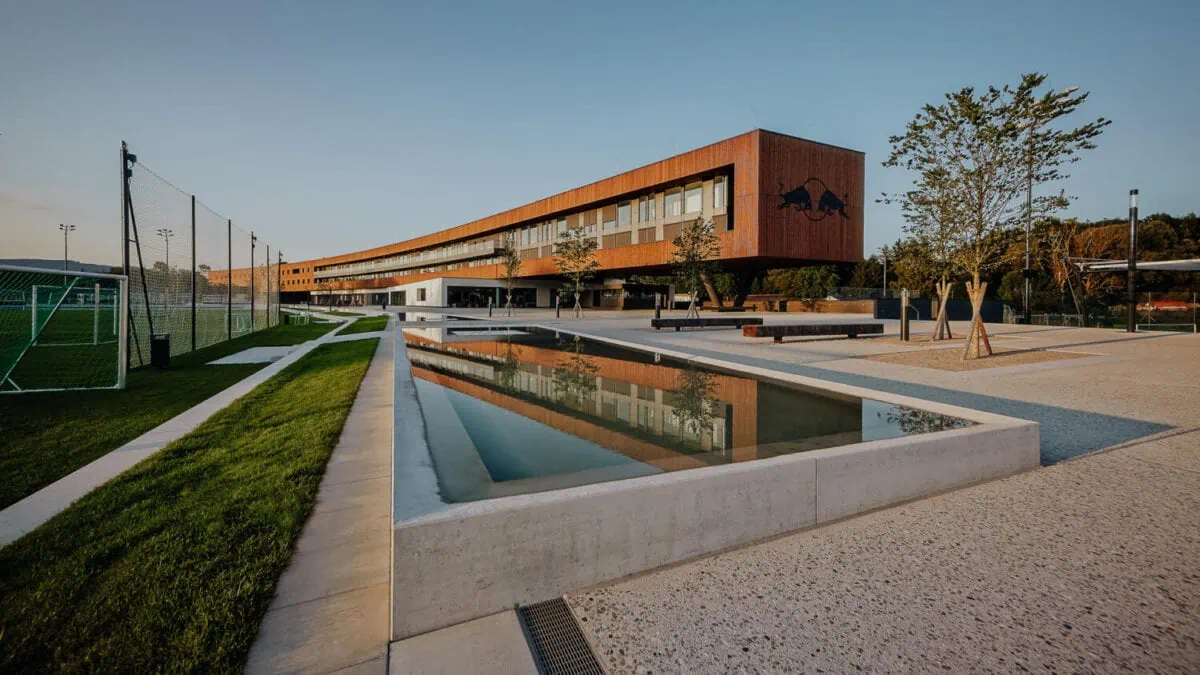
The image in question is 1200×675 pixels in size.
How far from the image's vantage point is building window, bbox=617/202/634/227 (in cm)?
4062

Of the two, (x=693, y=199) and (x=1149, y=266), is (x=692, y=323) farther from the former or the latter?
(x=1149, y=266)

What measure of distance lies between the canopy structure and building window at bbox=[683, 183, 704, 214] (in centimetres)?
2009

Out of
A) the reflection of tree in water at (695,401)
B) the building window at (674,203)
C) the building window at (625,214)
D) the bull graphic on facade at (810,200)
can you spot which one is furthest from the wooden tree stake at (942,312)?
the building window at (625,214)

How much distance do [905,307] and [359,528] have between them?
18.2 meters

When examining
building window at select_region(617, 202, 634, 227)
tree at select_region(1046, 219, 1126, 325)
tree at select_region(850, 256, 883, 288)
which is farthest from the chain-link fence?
tree at select_region(850, 256, 883, 288)

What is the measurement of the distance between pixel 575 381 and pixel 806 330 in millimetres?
10698

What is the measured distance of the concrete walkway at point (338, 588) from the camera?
2268 millimetres

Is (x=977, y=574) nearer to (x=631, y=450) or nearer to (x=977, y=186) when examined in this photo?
(x=631, y=450)

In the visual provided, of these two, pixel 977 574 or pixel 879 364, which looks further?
pixel 879 364

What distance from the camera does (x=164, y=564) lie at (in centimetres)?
288

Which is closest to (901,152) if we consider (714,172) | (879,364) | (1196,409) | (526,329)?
(879,364)

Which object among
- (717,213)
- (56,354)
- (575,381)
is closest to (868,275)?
(717,213)

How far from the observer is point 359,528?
138 inches

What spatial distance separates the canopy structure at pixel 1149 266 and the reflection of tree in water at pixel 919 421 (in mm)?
27017
